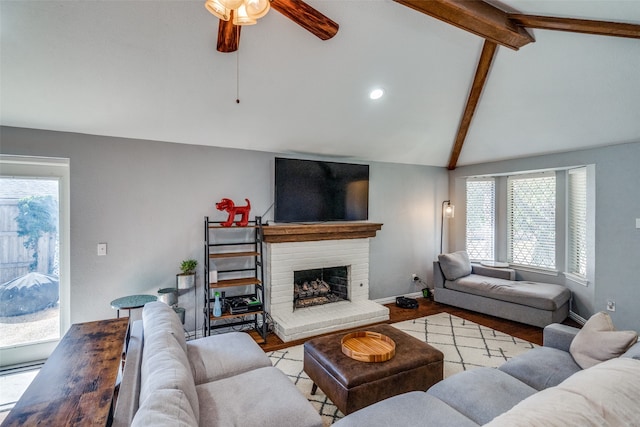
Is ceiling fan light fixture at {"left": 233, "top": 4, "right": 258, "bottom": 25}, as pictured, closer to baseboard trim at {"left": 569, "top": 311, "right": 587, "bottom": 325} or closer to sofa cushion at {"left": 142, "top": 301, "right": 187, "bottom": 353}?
sofa cushion at {"left": 142, "top": 301, "right": 187, "bottom": 353}

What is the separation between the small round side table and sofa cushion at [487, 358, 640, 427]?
3.04 metres

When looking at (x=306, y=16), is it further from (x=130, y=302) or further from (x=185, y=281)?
(x=130, y=302)

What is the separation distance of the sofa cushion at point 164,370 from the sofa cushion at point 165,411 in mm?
62

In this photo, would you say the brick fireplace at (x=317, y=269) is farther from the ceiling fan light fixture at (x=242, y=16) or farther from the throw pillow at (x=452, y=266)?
the ceiling fan light fixture at (x=242, y=16)

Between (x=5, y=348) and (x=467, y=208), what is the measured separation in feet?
21.0

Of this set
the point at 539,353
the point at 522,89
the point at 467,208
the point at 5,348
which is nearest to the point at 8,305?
the point at 5,348

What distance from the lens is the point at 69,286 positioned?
312cm

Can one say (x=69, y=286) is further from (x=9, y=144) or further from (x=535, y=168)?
(x=535, y=168)

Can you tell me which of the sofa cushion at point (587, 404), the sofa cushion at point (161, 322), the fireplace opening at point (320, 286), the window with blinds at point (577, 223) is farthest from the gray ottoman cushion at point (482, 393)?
the window with blinds at point (577, 223)

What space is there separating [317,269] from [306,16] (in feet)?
11.0

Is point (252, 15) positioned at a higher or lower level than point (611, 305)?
higher

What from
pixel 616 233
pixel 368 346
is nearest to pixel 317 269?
pixel 368 346

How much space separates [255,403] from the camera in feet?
5.57

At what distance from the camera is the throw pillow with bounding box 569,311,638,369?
194 centimetres
